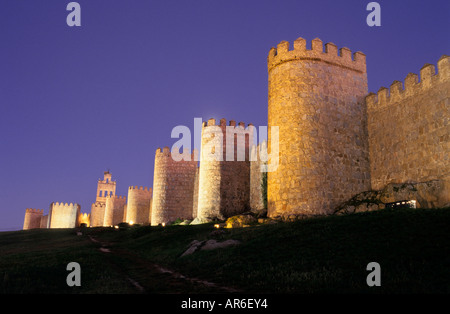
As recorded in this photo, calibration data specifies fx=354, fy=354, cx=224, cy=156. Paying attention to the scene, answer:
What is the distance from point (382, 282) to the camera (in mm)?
7105

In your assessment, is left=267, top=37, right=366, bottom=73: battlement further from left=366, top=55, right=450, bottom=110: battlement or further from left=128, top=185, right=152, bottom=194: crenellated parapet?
left=128, top=185, right=152, bottom=194: crenellated parapet

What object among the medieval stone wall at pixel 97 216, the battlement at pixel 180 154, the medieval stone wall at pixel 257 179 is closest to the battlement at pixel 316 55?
the medieval stone wall at pixel 257 179

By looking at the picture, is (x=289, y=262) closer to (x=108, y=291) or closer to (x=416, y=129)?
(x=108, y=291)

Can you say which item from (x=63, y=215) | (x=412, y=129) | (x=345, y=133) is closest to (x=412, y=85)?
(x=412, y=129)

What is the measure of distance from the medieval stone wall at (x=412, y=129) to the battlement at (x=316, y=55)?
7.29ft

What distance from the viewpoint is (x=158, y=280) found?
9.55m

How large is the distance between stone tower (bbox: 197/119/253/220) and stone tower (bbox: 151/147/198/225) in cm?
727

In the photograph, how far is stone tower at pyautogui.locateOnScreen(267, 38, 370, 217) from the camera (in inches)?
695

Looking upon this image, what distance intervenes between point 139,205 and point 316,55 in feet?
102

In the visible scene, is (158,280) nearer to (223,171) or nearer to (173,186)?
(223,171)

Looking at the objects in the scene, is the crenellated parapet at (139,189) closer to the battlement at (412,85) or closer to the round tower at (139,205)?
the round tower at (139,205)

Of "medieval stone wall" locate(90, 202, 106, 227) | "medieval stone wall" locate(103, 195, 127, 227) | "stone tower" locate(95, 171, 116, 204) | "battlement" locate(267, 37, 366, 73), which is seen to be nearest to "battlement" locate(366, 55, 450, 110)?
"battlement" locate(267, 37, 366, 73)
